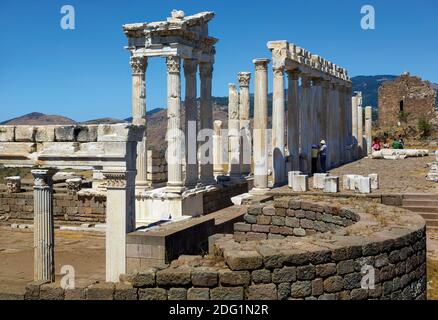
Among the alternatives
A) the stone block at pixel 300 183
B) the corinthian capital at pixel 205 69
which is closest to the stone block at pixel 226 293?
the stone block at pixel 300 183

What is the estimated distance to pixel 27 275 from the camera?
13.3 metres

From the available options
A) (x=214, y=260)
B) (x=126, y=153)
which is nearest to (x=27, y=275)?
(x=126, y=153)

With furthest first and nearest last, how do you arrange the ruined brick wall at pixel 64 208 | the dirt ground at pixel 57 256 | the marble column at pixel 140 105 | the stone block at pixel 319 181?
the ruined brick wall at pixel 64 208, the marble column at pixel 140 105, the stone block at pixel 319 181, the dirt ground at pixel 57 256

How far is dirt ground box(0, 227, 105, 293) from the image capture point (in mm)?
12943

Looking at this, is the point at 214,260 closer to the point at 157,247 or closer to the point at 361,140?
the point at 157,247

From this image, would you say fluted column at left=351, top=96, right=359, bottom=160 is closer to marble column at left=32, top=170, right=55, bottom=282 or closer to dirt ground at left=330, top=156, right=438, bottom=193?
dirt ground at left=330, top=156, right=438, bottom=193

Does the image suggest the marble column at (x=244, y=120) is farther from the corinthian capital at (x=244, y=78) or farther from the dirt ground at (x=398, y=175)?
the dirt ground at (x=398, y=175)

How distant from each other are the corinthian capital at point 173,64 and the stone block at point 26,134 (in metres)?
8.43

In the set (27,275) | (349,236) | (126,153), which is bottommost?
(27,275)

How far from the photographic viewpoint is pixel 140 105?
20.6 meters

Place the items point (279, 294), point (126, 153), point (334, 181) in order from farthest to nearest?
point (334, 181) → point (126, 153) → point (279, 294)

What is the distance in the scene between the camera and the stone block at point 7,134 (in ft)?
38.7

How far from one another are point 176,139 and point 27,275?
24.4ft

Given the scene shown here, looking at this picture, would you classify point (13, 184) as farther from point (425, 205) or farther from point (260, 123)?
point (425, 205)
